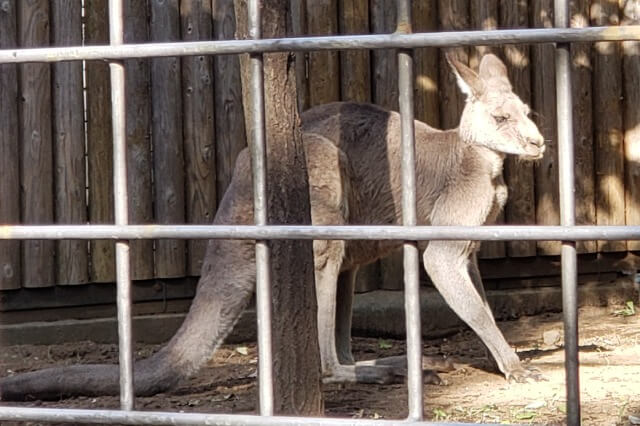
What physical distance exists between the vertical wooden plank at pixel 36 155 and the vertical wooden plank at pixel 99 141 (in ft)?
0.75

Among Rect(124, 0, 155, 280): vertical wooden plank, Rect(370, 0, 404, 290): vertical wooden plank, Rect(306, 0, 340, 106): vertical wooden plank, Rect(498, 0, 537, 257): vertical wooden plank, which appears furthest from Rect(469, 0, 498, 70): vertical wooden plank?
Rect(124, 0, 155, 280): vertical wooden plank

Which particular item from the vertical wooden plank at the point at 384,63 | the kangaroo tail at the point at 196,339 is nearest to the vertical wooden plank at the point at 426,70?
the vertical wooden plank at the point at 384,63

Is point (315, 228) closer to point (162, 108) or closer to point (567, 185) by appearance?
point (567, 185)

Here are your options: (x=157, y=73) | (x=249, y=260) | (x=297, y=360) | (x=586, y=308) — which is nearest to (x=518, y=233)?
(x=297, y=360)

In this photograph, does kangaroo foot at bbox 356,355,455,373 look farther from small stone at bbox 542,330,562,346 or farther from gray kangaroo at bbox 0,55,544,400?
small stone at bbox 542,330,562,346

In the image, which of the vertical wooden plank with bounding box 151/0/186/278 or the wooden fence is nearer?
the wooden fence

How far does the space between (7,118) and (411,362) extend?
4406 mm

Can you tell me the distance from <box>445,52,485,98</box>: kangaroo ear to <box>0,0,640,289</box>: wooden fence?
77 cm

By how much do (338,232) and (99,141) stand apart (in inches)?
165

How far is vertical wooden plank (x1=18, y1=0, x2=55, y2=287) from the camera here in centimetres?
648

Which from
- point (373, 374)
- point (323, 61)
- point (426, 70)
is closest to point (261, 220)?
point (373, 374)

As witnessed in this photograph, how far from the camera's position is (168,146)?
670 centimetres

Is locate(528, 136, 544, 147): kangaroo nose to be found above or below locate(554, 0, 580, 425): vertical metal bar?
above

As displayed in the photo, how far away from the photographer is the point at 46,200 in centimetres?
652
